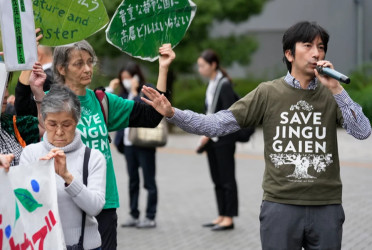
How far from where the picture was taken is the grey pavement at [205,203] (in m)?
8.23

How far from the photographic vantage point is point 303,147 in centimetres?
413

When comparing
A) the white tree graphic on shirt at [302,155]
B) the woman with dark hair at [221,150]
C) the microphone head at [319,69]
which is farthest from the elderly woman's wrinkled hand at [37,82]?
the woman with dark hair at [221,150]

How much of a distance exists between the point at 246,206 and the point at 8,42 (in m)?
6.97

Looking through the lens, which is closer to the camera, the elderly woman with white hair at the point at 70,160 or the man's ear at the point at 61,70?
the elderly woman with white hair at the point at 70,160

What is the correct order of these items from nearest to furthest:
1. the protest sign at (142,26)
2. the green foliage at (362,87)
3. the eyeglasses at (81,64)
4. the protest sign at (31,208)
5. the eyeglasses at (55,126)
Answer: the protest sign at (31,208) < the eyeglasses at (55,126) < the protest sign at (142,26) < the eyeglasses at (81,64) < the green foliage at (362,87)

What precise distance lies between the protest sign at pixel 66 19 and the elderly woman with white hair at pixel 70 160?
318 millimetres

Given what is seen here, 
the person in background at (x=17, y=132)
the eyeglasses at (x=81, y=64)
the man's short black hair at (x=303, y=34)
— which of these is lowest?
the person in background at (x=17, y=132)

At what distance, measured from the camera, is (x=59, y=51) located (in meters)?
4.69

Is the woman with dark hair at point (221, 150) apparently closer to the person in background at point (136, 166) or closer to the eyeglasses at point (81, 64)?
the person in background at point (136, 166)

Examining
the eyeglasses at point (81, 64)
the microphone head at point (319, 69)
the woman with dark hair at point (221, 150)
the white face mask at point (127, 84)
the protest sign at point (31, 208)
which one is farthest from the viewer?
the white face mask at point (127, 84)

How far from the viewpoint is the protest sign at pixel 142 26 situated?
4430 millimetres

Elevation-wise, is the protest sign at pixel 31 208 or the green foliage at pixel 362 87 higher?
the protest sign at pixel 31 208

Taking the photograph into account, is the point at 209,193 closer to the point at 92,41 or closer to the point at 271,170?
the point at 271,170

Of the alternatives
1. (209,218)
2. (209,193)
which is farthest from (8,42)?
(209,193)
